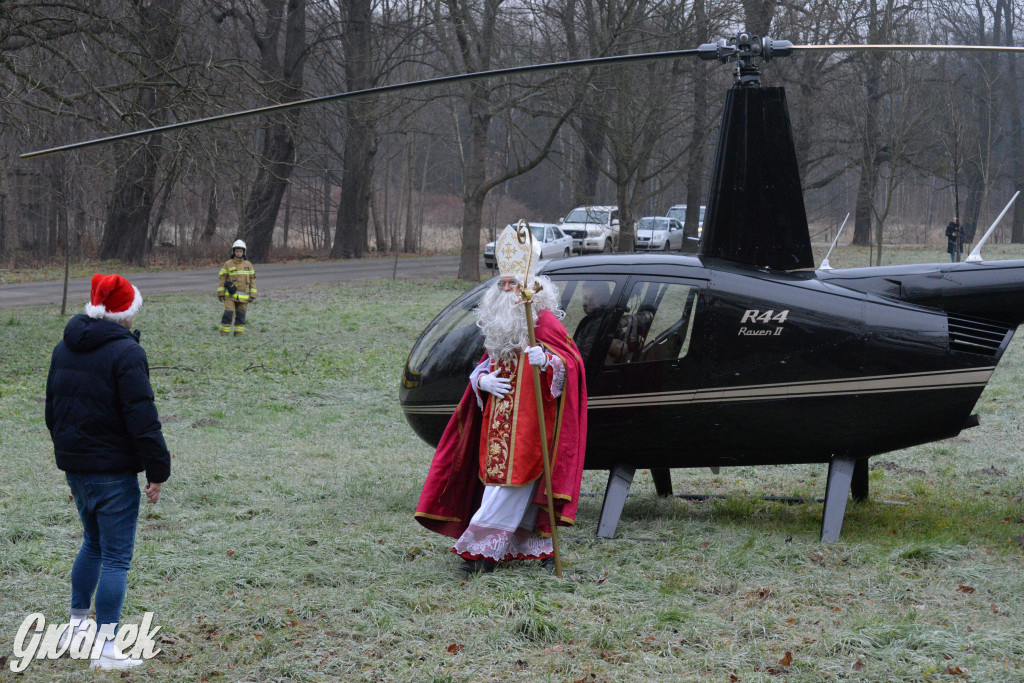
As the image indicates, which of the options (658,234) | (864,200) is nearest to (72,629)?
(864,200)

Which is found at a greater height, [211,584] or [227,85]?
[227,85]

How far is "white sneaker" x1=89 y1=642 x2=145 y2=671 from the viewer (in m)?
4.51

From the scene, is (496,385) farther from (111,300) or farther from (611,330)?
(111,300)

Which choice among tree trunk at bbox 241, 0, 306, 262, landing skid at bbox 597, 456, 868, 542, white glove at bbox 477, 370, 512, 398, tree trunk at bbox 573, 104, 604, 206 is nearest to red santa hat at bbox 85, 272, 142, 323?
white glove at bbox 477, 370, 512, 398

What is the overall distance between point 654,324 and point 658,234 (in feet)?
100

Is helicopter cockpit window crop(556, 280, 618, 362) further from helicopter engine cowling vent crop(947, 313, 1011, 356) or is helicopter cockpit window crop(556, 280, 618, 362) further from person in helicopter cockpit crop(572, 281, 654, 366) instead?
helicopter engine cowling vent crop(947, 313, 1011, 356)

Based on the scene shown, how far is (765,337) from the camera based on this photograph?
655 cm

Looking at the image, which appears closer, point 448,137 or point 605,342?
point 605,342

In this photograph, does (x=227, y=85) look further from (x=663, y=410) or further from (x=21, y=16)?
(x=663, y=410)

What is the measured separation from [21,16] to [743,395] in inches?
462

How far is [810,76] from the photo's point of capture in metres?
30.4

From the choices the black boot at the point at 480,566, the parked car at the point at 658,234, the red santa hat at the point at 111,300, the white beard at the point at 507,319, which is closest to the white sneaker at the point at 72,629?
the red santa hat at the point at 111,300

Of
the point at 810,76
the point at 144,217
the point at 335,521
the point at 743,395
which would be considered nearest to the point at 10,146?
the point at 144,217

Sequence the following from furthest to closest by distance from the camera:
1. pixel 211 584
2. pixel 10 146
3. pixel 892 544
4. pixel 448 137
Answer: pixel 448 137 → pixel 10 146 → pixel 892 544 → pixel 211 584
